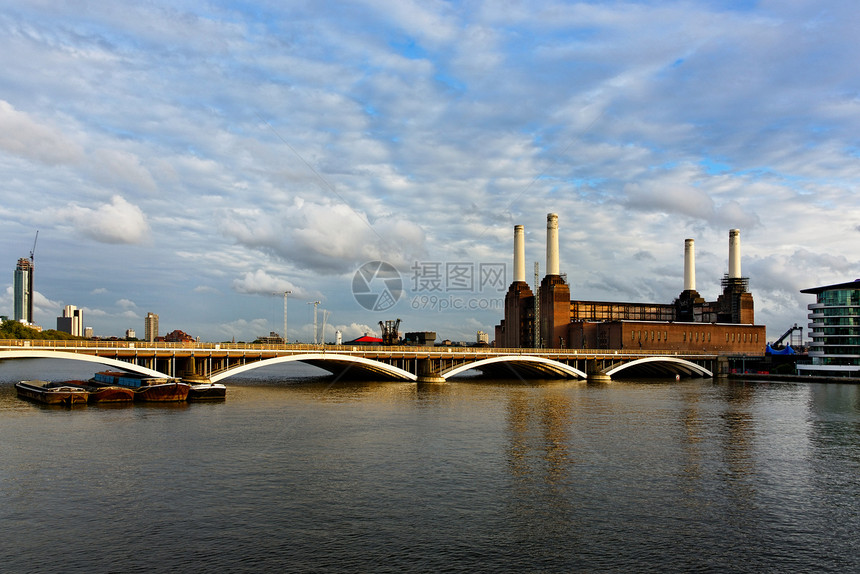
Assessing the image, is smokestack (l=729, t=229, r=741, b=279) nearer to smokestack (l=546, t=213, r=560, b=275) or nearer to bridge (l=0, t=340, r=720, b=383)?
bridge (l=0, t=340, r=720, b=383)

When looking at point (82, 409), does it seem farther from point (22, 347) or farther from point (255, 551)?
point (255, 551)

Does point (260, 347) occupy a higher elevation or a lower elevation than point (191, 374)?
higher

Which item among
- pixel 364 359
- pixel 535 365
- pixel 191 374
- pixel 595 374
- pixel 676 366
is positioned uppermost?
pixel 364 359

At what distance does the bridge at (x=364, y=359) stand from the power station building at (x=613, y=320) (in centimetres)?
1043

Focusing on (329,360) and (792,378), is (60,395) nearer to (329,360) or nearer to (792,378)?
(329,360)

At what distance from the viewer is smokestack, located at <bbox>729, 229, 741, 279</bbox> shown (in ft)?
593

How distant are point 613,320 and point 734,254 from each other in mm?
44260

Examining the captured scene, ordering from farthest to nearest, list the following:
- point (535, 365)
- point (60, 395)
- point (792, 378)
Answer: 1. point (792, 378)
2. point (535, 365)
3. point (60, 395)


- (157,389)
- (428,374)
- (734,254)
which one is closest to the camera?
(157,389)

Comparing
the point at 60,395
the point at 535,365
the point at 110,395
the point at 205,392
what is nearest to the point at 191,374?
the point at 205,392

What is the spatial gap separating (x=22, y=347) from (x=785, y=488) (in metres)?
77.5

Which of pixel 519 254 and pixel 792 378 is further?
pixel 519 254

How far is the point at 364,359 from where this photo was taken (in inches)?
3954

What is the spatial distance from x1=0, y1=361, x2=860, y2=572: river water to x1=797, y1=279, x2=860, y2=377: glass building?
8509cm
